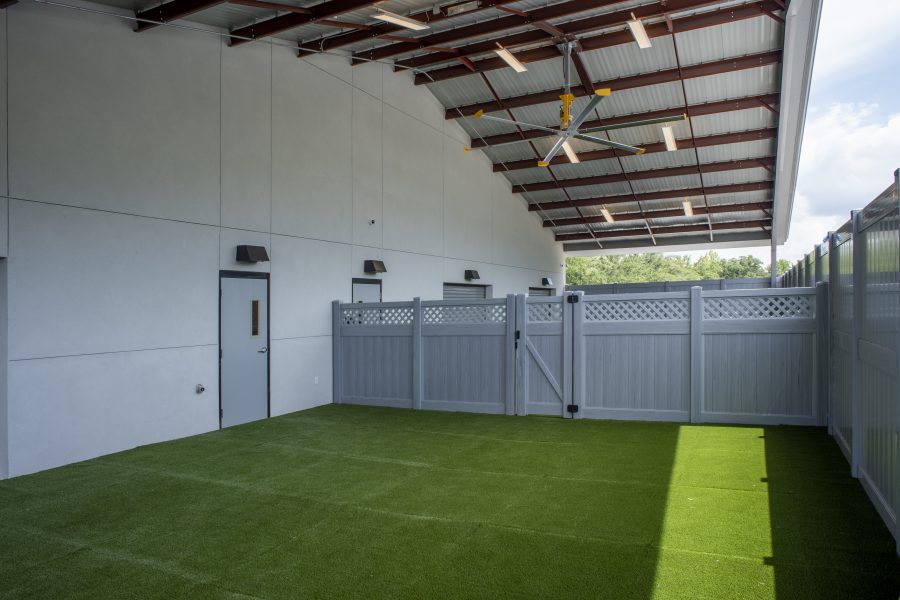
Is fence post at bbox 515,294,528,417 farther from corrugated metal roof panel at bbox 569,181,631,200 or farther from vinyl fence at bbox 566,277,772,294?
corrugated metal roof panel at bbox 569,181,631,200

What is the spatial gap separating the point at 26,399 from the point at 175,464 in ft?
4.40

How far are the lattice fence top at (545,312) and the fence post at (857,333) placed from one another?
3544 millimetres

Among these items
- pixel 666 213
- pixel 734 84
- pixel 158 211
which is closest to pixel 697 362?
pixel 158 211

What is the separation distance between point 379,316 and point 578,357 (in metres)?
2.94

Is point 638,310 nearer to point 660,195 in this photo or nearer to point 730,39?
point 730,39

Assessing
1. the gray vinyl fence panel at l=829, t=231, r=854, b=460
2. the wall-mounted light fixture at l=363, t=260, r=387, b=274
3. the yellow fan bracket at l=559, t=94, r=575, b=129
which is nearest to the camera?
the gray vinyl fence panel at l=829, t=231, r=854, b=460

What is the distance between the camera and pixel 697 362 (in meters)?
6.92

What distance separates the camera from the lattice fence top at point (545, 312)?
25.1 ft

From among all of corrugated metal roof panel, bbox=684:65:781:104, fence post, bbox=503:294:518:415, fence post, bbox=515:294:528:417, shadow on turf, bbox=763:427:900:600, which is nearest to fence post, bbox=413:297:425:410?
fence post, bbox=503:294:518:415

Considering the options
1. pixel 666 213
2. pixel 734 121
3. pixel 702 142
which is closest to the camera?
pixel 734 121

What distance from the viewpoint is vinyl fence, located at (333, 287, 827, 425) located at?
664 cm

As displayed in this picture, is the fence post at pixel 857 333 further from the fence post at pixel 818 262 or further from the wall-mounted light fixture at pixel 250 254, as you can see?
the wall-mounted light fixture at pixel 250 254

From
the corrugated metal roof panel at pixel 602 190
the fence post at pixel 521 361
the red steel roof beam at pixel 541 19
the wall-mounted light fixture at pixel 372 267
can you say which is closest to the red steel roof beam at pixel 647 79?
the red steel roof beam at pixel 541 19

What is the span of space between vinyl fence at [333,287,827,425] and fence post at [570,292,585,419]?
12 mm
